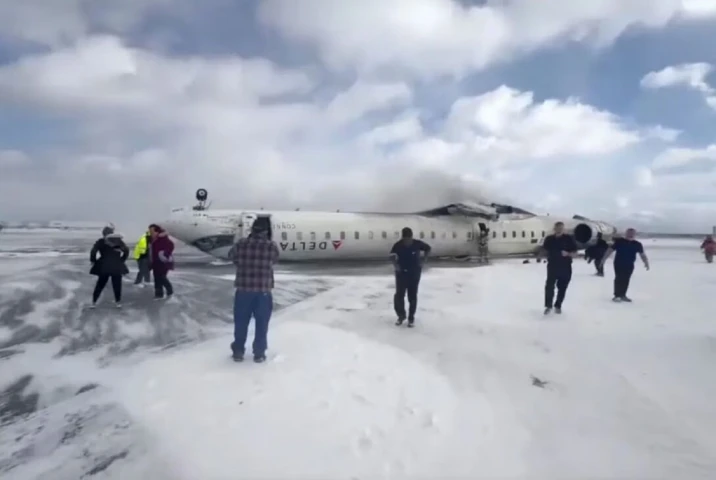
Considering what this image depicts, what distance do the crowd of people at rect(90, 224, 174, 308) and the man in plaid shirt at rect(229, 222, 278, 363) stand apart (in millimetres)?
4552

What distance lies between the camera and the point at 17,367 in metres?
6.98

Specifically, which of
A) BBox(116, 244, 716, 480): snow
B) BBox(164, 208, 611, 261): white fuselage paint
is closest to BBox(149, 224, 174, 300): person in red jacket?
BBox(116, 244, 716, 480): snow

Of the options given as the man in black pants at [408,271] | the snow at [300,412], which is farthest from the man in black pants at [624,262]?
the snow at [300,412]

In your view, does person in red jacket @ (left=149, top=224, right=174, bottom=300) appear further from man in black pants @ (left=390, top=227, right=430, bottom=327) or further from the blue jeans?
man in black pants @ (left=390, top=227, right=430, bottom=327)

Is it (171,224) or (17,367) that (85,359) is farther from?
(171,224)

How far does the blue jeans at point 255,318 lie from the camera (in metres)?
6.80

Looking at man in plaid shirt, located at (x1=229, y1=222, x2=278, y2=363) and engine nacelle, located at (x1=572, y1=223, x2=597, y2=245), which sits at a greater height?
engine nacelle, located at (x1=572, y1=223, x2=597, y2=245)

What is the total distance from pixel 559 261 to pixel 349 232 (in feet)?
55.2

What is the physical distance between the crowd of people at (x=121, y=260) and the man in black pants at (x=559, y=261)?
8.28 metres

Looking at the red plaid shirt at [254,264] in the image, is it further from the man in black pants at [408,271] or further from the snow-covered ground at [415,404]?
the man in black pants at [408,271]

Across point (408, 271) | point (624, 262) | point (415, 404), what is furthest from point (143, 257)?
point (624, 262)

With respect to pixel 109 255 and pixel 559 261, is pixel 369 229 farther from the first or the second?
pixel 109 255

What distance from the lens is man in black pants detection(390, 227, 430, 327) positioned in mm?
9297

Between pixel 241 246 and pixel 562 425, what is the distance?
14.9 feet
